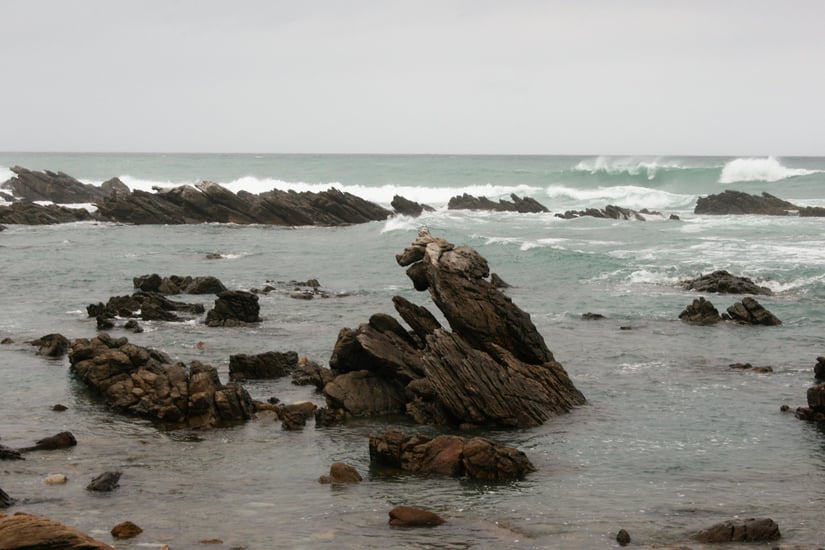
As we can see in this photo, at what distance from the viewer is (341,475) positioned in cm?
1817

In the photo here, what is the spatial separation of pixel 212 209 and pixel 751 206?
49.3 meters

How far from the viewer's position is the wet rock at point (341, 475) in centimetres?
1811

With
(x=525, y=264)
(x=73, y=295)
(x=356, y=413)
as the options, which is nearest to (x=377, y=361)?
(x=356, y=413)

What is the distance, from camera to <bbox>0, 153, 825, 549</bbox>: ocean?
51.9 feet

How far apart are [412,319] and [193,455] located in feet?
26.4

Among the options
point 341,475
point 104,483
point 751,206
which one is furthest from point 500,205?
point 104,483

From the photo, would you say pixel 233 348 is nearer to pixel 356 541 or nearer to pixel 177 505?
pixel 177 505

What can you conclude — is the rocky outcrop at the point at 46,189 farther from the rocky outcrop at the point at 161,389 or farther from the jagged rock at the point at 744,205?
the rocky outcrop at the point at 161,389

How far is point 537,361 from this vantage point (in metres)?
25.4

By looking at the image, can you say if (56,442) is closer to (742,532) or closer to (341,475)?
(341,475)

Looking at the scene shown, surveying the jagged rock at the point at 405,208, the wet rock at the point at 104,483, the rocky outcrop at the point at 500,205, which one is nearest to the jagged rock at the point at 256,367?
the wet rock at the point at 104,483

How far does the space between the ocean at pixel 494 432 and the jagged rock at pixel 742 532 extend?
0.30m

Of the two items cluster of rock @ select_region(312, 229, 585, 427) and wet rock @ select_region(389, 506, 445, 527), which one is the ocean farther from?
cluster of rock @ select_region(312, 229, 585, 427)

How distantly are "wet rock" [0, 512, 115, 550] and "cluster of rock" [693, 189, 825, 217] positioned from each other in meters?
82.9
